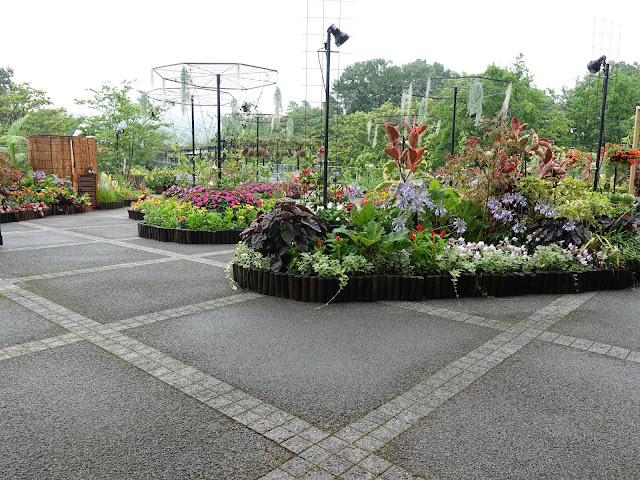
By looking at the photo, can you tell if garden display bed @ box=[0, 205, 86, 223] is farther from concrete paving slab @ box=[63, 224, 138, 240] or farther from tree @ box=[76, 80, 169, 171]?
tree @ box=[76, 80, 169, 171]

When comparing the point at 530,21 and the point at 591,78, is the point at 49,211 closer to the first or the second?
the point at 530,21

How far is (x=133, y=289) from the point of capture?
5605 millimetres

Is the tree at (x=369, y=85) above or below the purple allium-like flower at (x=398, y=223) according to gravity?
above

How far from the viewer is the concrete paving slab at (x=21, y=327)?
402 cm

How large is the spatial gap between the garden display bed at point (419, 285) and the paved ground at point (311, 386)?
0.52ft

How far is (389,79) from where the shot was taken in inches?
2477

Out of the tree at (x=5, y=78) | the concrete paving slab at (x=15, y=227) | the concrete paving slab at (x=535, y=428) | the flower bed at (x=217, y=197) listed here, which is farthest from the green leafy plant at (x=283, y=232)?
the tree at (x=5, y=78)

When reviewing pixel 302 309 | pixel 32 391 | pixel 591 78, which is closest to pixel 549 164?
pixel 302 309

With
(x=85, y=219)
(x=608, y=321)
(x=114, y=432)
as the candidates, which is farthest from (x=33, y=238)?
(x=608, y=321)

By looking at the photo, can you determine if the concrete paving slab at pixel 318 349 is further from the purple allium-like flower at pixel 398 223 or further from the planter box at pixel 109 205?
the planter box at pixel 109 205

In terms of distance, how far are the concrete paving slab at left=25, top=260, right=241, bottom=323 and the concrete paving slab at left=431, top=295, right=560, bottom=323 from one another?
249cm

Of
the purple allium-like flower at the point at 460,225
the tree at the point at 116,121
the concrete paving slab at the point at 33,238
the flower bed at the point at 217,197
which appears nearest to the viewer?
the purple allium-like flower at the point at 460,225

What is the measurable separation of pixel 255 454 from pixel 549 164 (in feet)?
20.6

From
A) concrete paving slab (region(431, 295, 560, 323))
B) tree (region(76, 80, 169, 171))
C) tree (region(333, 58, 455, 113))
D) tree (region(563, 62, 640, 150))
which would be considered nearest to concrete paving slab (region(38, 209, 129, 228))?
concrete paving slab (region(431, 295, 560, 323))
